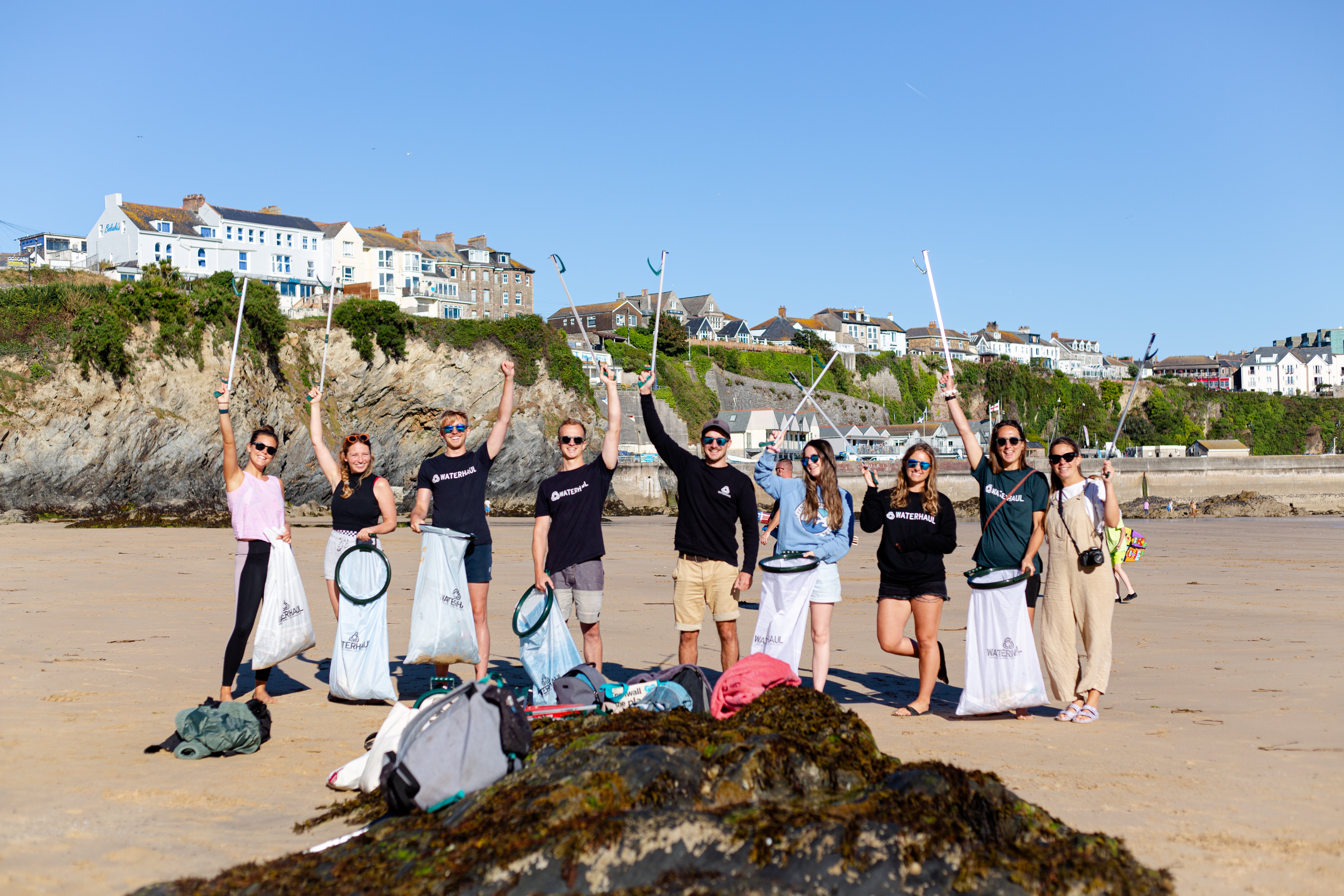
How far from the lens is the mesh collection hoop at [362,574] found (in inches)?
229

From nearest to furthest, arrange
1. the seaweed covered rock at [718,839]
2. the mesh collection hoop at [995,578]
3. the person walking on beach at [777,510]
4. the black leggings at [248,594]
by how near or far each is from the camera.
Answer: the seaweed covered rock at [718,839] → the mesh collection hoop at [995,578] → the black leggings at [248,594] → the person walking on beach at [777,510]

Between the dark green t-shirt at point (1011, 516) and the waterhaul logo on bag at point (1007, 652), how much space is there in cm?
52

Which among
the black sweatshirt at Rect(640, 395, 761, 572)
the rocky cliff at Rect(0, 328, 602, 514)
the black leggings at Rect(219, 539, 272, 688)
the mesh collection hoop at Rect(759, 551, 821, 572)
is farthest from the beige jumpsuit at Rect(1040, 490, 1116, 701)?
the rocky cliff at Rect(0, 328, 602, 514)

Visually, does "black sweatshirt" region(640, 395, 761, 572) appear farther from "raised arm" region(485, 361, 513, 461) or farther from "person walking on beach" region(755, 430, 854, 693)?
"raised arm" region(485, 361, 513, 461)

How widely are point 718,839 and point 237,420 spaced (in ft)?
105

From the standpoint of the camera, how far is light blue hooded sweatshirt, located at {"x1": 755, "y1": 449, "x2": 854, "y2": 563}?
231 inches

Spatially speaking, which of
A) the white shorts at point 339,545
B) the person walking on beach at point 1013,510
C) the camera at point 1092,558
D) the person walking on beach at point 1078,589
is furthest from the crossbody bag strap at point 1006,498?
the white shorts at point 339,545

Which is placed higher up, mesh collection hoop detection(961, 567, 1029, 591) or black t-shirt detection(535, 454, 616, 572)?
black t-shirt detection(535, 454, 616, 572)

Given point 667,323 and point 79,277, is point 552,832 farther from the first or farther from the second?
point 667,323

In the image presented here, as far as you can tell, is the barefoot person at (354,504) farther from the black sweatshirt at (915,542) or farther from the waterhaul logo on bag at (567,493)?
the black sweatshirt at (915,542)

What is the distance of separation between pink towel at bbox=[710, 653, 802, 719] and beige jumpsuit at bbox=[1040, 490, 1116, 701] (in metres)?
1.93

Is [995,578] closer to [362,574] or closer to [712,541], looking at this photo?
[712,541]

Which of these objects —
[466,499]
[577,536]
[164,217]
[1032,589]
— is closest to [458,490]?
[466,499]

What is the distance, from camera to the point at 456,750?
11.6 feet
